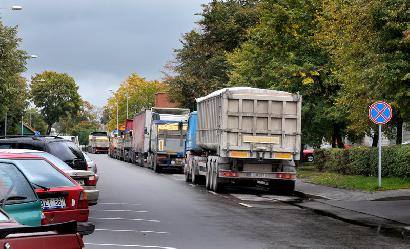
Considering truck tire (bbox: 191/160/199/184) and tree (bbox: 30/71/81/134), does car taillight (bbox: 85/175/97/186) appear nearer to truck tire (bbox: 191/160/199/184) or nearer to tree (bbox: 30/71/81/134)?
truck tire (bbox: 191/160/199/184)

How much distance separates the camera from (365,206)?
18.5 m

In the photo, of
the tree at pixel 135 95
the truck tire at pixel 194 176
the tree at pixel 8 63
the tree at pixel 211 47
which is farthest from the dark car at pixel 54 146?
the tree at pixel 135 95

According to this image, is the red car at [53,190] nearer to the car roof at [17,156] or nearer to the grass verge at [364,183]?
the car roof at [17,156]

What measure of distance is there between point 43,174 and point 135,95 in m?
119

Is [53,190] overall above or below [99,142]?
below

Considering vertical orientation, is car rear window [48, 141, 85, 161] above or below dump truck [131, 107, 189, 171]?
below

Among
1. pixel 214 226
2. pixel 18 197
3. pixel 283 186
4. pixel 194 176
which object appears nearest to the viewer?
pixel 18 197

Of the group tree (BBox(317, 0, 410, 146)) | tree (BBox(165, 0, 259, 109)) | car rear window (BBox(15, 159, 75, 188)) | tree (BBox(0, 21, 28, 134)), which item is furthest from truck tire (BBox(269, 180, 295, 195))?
tree (BBox(165, 0, 259, 109))

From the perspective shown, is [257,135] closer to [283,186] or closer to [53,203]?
[283,186]

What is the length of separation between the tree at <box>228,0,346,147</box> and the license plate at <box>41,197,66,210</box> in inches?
940

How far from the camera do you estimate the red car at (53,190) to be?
970cm

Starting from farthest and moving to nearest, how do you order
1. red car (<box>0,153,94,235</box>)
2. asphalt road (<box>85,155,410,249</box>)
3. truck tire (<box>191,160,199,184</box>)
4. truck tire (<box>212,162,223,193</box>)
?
truck tire (<box>191,160,199,184</box>) < truck tire (<box>212,162,223,193</box>) < asphalt road (<box>85,155,410,249</box>) < red car (<box>0,153,94,235</box>)

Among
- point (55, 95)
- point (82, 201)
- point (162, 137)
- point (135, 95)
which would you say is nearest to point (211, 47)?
point (162, 137)

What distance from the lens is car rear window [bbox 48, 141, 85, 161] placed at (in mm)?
15984
